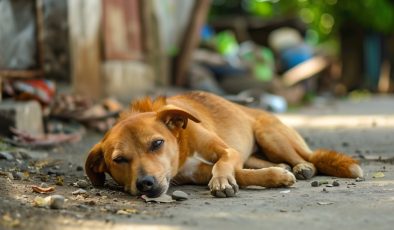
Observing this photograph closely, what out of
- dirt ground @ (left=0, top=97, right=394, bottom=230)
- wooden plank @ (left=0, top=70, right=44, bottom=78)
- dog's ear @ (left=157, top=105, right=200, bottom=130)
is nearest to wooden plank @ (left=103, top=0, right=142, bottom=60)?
wooden plank @ (left=0, top=70, right=44, bottom=78)

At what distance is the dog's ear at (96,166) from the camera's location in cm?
460

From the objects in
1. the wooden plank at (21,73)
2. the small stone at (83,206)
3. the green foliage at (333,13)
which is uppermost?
the green foliage at (333,13)

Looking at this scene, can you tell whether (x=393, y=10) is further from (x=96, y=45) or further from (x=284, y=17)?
(x=96, y=45)

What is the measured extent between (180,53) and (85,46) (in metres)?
4.61

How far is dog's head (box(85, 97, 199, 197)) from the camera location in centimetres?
412

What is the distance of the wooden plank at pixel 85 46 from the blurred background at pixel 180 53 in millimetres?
13

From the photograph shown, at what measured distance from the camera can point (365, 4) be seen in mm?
18859

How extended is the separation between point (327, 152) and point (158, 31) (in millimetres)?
7600

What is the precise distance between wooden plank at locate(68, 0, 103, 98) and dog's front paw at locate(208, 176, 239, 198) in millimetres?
4404

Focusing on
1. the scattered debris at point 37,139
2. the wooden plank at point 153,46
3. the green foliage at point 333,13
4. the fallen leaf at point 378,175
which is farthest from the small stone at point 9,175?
the green foliage at point 333,13

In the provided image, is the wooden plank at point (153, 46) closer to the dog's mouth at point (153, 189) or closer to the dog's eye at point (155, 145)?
the dog's eye at point (155, 145)

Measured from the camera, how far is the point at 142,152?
14.0ft

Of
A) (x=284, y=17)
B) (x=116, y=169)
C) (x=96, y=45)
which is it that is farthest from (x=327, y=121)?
(x=284, y=17)

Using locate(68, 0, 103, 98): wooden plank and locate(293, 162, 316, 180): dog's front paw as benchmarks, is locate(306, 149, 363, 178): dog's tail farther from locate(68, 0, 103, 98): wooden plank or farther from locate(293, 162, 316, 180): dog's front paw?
locate(68, 0, 103, 98): wooden plank
